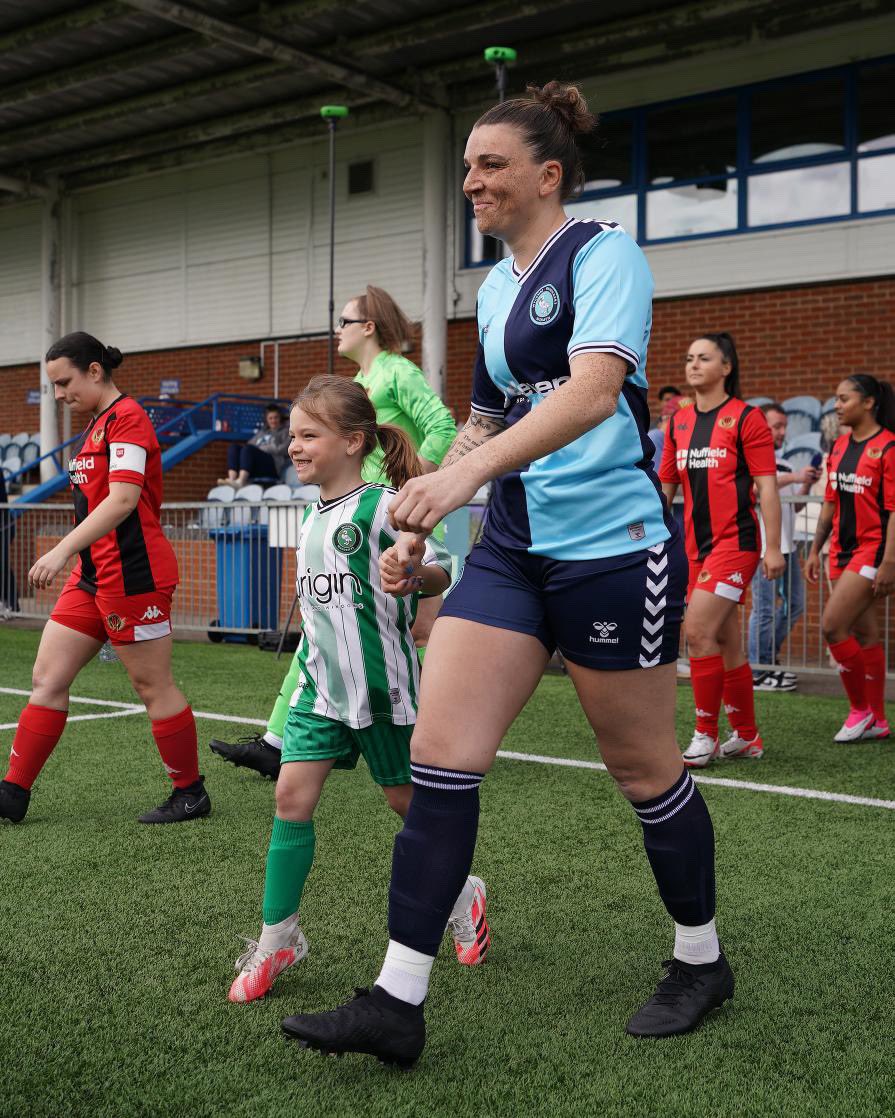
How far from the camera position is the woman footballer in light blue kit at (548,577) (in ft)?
7.96

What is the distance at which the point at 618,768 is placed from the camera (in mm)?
2652

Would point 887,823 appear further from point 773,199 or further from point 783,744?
point 773,199

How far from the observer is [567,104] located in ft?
8.64

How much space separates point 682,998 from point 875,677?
14.8 feet

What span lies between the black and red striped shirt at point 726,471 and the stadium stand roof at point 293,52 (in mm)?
9683

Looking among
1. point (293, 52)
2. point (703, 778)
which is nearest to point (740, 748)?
point (703, 778)

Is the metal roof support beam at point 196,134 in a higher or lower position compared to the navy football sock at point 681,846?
higher

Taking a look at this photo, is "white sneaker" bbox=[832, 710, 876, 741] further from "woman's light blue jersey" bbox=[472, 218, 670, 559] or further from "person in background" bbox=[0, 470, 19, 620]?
"person in background" bbox=[0, 470, 19, 620]

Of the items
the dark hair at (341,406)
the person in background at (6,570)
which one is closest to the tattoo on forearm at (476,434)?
the dark hair at (341,406)

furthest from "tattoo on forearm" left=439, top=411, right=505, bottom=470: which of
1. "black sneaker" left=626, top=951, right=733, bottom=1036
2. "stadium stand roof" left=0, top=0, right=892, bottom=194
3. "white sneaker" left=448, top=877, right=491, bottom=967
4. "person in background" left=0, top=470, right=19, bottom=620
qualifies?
"stadium stand roof" left=0, top=0, right=892, bottom=194

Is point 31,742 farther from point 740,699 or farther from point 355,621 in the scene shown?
point 740,699

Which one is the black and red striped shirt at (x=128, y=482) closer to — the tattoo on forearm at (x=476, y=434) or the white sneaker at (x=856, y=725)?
the tattoo on forearm at (x=476, y=434)

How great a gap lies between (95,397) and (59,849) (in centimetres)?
165

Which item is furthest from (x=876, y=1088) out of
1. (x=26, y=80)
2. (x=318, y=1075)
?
(x=26, y=80)
